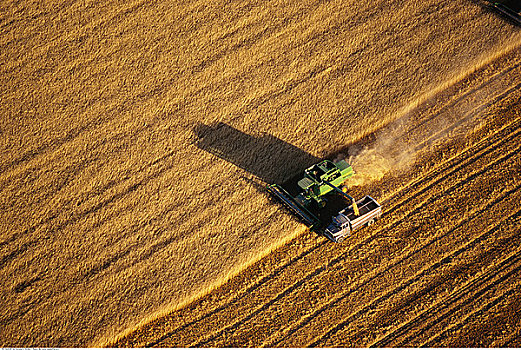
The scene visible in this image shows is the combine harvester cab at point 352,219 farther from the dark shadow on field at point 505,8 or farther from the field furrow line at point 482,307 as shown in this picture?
the dark shadow on field at point 505,8

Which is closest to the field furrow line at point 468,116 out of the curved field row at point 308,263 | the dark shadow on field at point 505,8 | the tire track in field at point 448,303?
the curved field row at point 308,263

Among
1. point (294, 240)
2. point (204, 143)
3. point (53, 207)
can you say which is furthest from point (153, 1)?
point (294, 240)

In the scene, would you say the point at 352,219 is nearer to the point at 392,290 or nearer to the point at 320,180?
the point at 320,180

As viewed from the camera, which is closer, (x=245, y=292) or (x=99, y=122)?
(x=245, y=292)

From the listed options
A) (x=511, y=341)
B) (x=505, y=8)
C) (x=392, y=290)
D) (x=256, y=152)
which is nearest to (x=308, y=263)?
(x=392, y=290)

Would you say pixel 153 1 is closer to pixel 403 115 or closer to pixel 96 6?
pixel 96 6

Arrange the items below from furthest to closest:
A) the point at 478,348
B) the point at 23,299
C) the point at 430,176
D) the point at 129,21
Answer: the point at 129,21 < the point at 430,176 < the point at 23,299 < the point at 478,348
